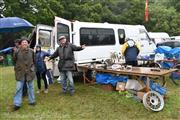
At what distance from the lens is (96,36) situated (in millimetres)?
11969

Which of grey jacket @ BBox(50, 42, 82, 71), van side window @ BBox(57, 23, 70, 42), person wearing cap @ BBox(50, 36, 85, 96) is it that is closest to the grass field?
person wearing cap @ BBox(50, 36, 85, 96)

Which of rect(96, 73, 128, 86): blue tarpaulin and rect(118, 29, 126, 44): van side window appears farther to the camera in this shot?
rect(118, 29, 126, 44): van side window

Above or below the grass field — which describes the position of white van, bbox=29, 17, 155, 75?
above

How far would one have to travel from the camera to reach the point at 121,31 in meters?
12.8

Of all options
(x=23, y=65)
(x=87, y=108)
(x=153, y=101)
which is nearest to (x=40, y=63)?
(x=23, y=65)

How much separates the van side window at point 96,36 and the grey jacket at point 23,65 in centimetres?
354

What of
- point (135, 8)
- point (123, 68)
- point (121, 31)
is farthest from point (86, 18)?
A: point (123, 68)

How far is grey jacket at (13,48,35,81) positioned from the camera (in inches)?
316

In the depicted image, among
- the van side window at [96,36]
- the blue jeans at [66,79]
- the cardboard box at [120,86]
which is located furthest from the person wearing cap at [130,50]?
the blue jeans at [66,79]

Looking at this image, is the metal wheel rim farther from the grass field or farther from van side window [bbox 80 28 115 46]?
van side window [bbox 80 28 115 46]

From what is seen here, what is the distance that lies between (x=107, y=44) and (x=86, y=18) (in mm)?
21828

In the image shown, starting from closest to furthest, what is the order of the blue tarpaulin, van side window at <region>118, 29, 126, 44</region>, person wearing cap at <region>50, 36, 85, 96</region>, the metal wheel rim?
the metal wheel rim < person wearing cap at <region>50, 36, 85, 96</region> < the blue tarpaulin < van side window at <region>118, 29, 126, 44</region>

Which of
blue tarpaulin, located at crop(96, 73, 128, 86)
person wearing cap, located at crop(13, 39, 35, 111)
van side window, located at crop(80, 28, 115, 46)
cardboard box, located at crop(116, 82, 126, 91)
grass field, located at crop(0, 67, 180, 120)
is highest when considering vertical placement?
van side window, located at crop(80, 28, 115, 46)

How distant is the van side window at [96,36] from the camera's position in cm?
1152
